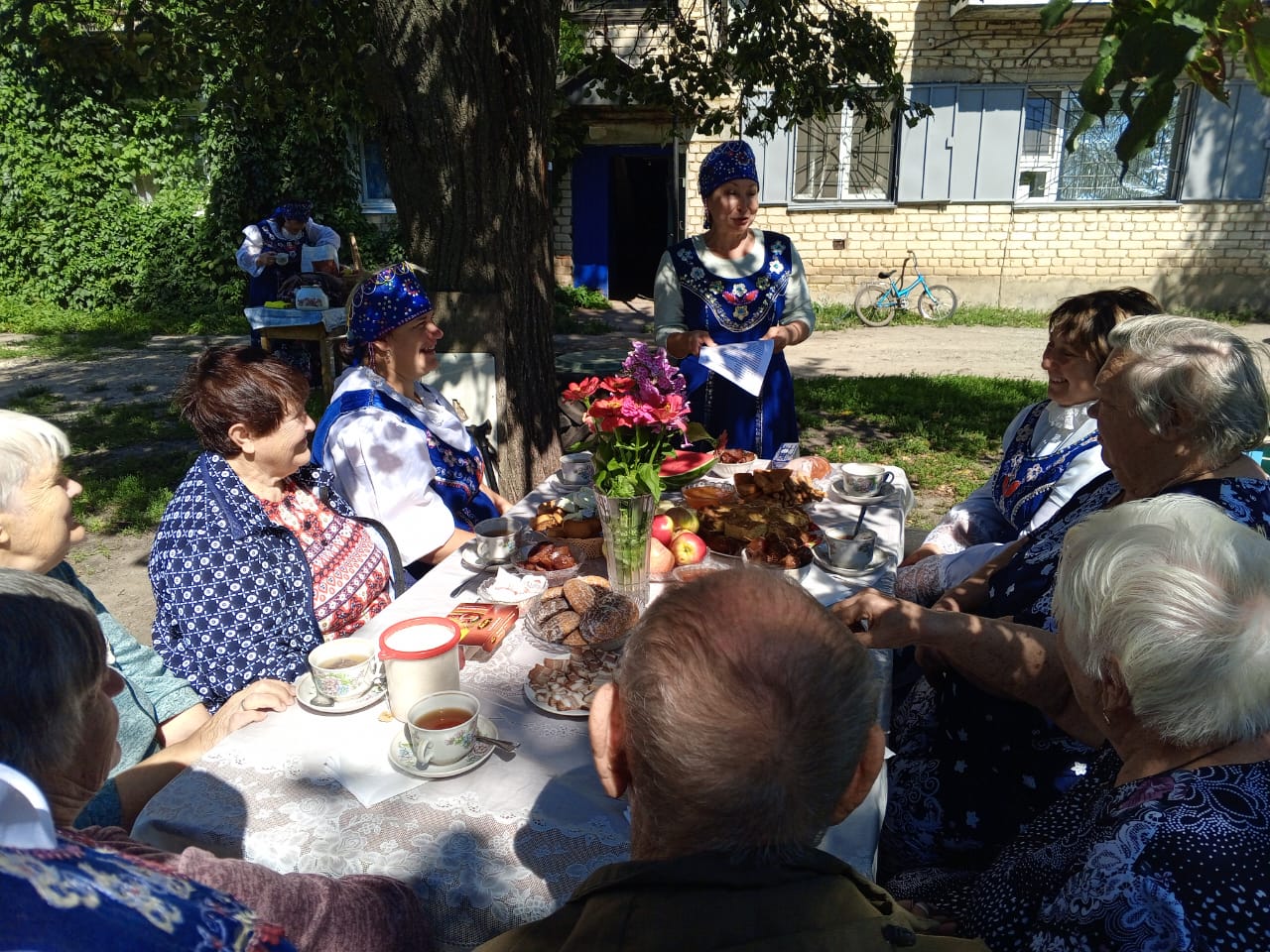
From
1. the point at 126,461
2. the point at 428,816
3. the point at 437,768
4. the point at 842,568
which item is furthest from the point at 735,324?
the point at 126,461

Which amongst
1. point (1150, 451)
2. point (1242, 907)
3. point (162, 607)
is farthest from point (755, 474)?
point (1242, 907)

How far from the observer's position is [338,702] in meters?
1.84

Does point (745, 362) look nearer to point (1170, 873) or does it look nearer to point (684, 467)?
point (684, 467)

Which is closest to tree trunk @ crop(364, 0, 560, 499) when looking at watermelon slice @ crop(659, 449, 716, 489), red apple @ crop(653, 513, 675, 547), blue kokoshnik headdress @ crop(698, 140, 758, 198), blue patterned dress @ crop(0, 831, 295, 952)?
blue kokoshnik headdress @ crop(698, 140, 758, 198)

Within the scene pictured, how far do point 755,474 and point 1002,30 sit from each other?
40.4 ft

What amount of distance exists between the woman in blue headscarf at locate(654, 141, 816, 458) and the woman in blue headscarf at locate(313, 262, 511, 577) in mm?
1377

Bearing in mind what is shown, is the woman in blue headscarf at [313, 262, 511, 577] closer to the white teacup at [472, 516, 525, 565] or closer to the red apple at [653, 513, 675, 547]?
the white teacup at [472, 516, 525, 565]

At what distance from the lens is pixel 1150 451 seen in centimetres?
206

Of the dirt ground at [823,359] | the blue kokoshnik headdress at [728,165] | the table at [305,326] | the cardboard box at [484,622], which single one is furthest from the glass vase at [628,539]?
the table at [305,326]

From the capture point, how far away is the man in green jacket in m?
0.97

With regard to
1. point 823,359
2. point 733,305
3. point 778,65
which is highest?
point 778,65

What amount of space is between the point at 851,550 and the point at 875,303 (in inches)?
448

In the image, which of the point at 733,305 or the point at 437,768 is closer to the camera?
the point at 437,768

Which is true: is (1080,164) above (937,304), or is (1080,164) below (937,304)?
above
